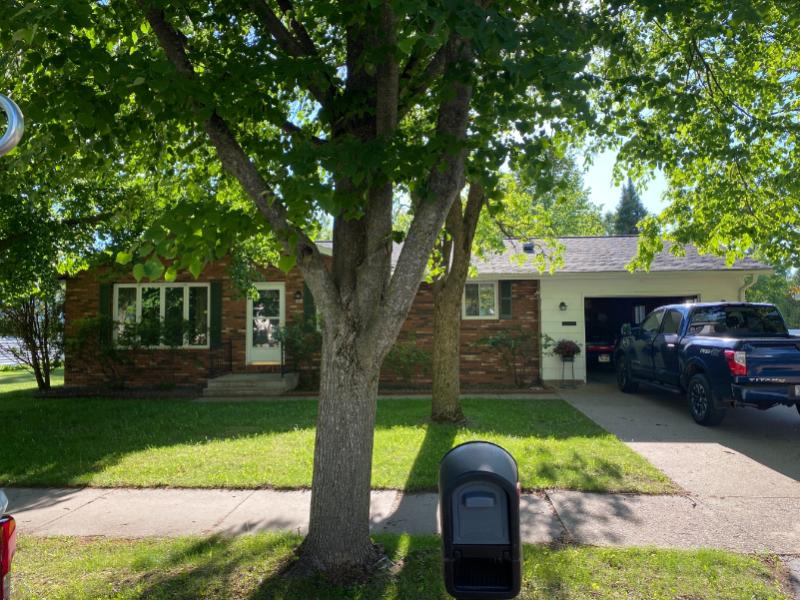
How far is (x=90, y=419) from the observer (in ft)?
34.2

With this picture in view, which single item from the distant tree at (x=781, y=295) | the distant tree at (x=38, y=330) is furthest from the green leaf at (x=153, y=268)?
the distant tree at (x=781, y=295)

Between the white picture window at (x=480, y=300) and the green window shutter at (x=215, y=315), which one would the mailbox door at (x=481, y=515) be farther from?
the green window shutter at (x=215, y=315)

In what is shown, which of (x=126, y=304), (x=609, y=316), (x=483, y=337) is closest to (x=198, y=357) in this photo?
(x=126, y=304)

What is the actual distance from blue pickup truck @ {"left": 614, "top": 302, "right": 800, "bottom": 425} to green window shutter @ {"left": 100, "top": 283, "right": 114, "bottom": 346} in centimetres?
1214

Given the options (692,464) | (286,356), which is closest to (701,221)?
(692,464)

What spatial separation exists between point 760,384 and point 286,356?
32.5 ft

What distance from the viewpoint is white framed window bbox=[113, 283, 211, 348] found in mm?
14648

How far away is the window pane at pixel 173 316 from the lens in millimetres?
14477

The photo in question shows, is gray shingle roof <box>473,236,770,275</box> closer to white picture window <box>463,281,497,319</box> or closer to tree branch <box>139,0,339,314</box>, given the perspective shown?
white picture window <box>463,281,497,319</box>

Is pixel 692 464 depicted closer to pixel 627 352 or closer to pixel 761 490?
pixel 761 490

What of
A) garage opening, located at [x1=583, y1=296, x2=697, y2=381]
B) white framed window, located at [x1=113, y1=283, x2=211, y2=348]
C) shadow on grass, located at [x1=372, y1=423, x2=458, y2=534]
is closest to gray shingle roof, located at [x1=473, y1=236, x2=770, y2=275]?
garage opening, located at [x1=583, y1=296, x2=697, y2=381]

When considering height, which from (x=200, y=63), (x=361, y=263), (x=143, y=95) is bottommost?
(x=361, y=263)

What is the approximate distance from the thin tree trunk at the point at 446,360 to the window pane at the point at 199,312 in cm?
780

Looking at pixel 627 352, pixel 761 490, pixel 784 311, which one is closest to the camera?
pixel 761 490
